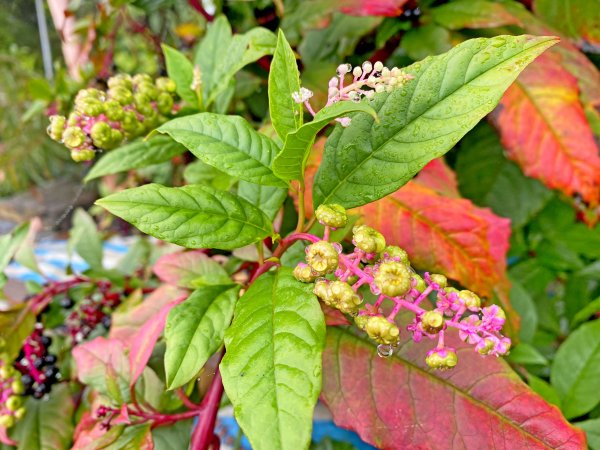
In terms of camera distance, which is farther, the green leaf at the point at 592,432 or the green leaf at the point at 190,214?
the green leaf at the point at 592,432

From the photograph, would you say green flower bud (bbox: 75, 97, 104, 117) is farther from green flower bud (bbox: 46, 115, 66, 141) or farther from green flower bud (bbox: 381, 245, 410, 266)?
green flower bud (bbox: 381, 245, 410, 266)

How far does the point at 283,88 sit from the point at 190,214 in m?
0.13

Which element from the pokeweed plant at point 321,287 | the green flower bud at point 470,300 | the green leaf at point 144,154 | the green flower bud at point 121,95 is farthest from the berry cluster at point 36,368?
the green flower bud at point 470,300

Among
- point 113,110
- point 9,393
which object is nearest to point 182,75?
point 113,110

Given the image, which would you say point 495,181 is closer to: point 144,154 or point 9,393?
point 144,154

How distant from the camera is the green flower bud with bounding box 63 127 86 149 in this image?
0.51m

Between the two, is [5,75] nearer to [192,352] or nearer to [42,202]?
[42,202]

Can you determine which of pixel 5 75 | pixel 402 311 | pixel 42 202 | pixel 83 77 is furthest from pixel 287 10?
pixel 42 202

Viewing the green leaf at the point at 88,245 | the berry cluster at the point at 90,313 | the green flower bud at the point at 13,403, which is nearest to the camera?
the green flower bud at the point at 13,403

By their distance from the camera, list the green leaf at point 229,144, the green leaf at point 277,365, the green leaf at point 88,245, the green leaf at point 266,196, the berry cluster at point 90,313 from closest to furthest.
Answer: the green leaf at point 277,365, the green leaf at point 229,144, the green leaf at point 266,196, the berry cluster at point 90,313, the green leaf at point 88,245

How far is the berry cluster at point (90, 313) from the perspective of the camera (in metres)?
0.77

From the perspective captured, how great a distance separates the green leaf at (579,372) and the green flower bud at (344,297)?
1.52ft

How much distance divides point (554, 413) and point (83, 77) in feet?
3.29

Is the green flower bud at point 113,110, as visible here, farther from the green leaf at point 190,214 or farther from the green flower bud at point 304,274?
the green flower bud at point 304,274
